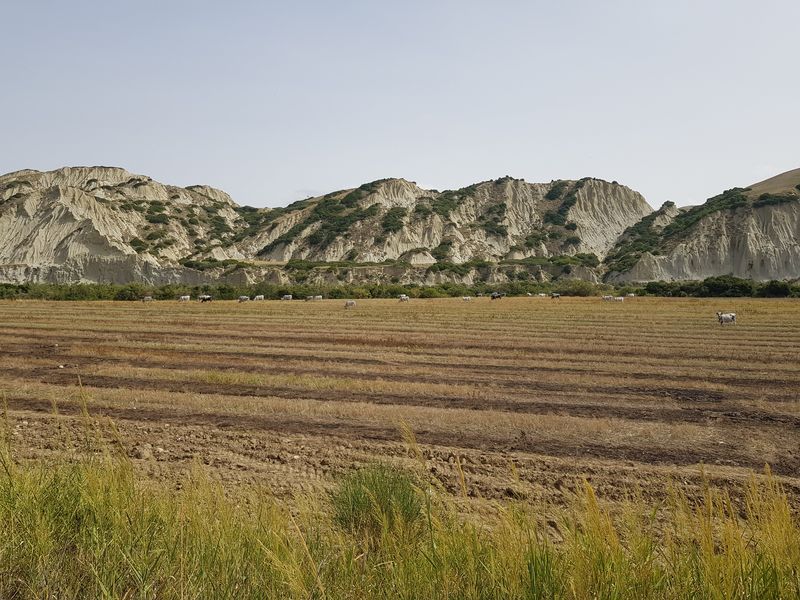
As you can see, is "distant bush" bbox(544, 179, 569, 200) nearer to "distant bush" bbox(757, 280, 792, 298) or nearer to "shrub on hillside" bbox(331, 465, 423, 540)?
"distant bush" bbox(757, 280, 792, 298)

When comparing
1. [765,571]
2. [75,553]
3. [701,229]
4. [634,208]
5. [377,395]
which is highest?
[634,208]

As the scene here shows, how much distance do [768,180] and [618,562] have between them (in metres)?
185

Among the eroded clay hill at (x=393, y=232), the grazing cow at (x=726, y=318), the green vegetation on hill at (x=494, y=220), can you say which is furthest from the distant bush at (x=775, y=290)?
the green vegetation on hill at (x=494, y=220)

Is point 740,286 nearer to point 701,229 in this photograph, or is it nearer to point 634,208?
point 701,229

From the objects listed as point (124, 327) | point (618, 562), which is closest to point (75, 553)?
point (618, 562)

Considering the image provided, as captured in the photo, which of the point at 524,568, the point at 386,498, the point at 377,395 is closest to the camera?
the point at 524,568

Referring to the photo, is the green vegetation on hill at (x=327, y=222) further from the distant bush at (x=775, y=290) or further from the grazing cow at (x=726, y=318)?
the grazing cow at (x=726, y=318)

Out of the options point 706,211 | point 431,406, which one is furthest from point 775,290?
point 431,406

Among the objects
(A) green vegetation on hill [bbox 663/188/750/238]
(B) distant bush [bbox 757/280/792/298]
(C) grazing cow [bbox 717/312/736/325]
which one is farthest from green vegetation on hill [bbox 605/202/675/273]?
(C) grazing cow [bbox 717/312/736/325]

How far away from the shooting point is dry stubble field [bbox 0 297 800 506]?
8.13 meters

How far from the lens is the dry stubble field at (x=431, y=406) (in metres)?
8.13

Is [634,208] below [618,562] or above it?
above

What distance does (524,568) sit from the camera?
3223 mm

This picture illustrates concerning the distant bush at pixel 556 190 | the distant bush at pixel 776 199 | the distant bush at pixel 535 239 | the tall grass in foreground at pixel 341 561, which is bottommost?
the tall grass in foreground at pixel 341 561
